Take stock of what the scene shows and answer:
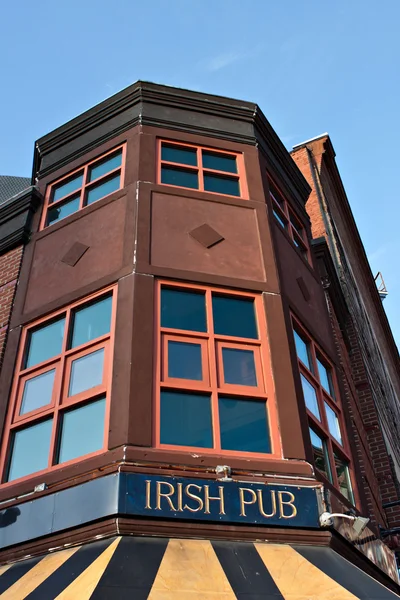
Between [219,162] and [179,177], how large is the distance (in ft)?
2.95

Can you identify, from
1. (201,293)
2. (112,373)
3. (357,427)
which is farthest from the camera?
(357,427)

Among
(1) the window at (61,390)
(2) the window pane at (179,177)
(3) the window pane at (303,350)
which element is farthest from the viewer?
(2) the window pane at (179,177)

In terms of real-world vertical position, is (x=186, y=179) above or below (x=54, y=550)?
above

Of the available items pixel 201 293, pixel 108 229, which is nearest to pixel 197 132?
pixel 108 229

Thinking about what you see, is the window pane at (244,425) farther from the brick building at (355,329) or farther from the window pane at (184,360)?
the brick building at (355,329)

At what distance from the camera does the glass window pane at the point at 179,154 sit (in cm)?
1000

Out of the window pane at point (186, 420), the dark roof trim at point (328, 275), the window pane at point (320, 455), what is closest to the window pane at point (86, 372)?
the window pane at point (186, 420)

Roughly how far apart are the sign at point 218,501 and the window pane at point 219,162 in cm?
562

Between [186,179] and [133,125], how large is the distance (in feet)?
4.78

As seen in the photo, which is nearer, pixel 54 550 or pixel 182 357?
pixel 54 550

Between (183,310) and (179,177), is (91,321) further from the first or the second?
(179,177)

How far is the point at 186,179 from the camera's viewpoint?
9805mm

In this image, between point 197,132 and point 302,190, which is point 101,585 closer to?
point 197,132

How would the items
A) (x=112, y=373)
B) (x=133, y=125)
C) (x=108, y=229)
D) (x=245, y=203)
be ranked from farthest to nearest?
(x=133, y=125) < (x=245, y=203) < (x=108, y=229) < (x=112, y=373)
